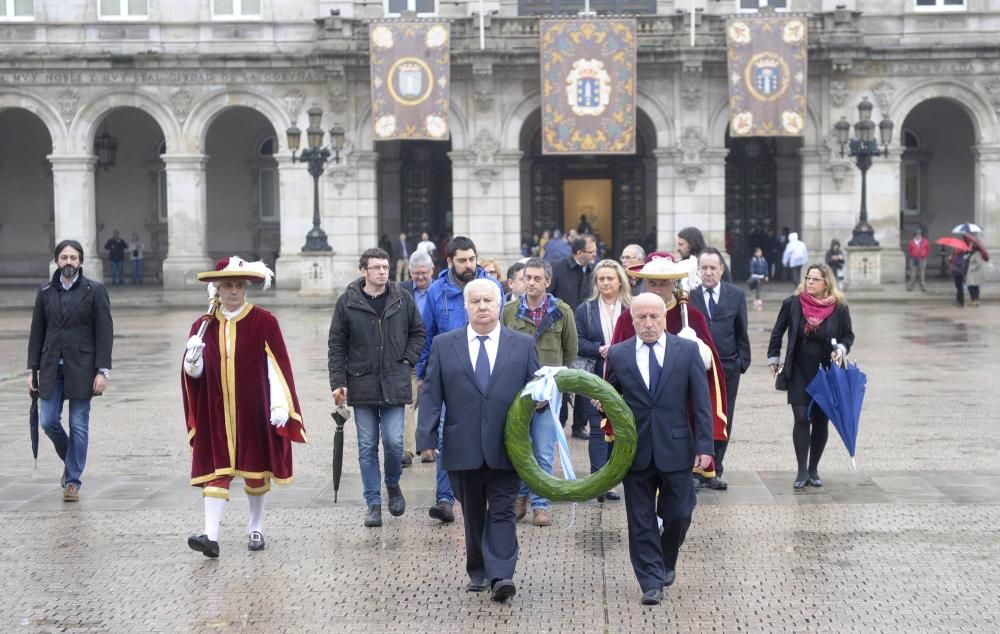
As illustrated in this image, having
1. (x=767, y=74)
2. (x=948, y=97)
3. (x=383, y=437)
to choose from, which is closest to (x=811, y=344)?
(x=383, y=437)

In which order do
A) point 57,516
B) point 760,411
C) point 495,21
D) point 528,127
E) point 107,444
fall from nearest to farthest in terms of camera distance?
point 57,516
point 107,444
point 760,411
point 495,21
point 528,127

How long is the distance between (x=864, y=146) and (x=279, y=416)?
27986 millimetres

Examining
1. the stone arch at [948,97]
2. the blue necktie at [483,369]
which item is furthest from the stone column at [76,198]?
the blue necktie at [483,369]

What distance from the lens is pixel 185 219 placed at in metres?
40.3

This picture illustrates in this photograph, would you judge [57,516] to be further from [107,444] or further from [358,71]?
[358,71]

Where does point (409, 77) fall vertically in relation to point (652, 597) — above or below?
above

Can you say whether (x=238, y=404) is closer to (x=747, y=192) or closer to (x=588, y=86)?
(x=588, y=86)

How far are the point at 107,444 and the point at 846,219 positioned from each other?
93.9 ft

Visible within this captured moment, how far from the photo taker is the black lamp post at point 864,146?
35.3 metres

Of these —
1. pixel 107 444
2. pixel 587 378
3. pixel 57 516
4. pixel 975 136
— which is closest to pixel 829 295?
pixel 587 378

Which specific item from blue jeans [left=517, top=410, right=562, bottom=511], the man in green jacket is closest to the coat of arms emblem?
the man in green jacket

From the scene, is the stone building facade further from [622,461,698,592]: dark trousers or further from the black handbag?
[622,461,698,592]: dark trousers

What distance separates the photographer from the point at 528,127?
142 ft

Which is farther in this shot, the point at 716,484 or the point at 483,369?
the point at 716,484
